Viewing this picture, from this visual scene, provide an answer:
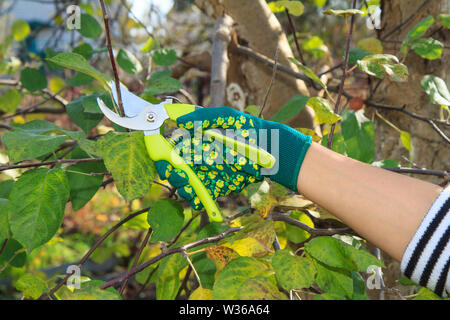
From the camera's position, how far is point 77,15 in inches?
46.3

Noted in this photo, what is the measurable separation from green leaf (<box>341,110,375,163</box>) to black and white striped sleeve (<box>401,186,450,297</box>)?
1.19ft

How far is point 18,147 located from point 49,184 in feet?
0.29

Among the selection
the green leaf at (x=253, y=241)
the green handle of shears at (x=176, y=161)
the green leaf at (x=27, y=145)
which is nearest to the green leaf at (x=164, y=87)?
the green handle of shears at (x=176, y=161)

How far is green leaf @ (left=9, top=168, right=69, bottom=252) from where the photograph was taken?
26.4 inches

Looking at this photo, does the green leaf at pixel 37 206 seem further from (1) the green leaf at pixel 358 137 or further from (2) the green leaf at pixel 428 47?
(2) the green leaf at pixel 428 47

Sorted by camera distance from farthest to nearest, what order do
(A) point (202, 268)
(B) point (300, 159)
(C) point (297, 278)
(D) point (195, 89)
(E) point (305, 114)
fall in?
1. (D) point (195, 89)
2. (E) point (305, 114)
3. (A) point (202, 268)
4. (B) point (300, 159)
5. (C) point (297, 278)

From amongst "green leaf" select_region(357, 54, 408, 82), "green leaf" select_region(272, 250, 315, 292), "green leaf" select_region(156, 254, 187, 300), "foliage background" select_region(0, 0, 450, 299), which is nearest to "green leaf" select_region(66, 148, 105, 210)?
"foliage background" select_region(0, 0, 450, 299)

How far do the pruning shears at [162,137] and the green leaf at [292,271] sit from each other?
19cm

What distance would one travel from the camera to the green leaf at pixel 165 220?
85 cm

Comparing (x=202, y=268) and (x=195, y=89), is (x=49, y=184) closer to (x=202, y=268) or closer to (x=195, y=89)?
(x=202, y=268)

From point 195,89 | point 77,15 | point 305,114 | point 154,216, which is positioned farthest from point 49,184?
point 195,89

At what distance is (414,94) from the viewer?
141cm

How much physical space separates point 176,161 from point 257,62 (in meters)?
0.79
